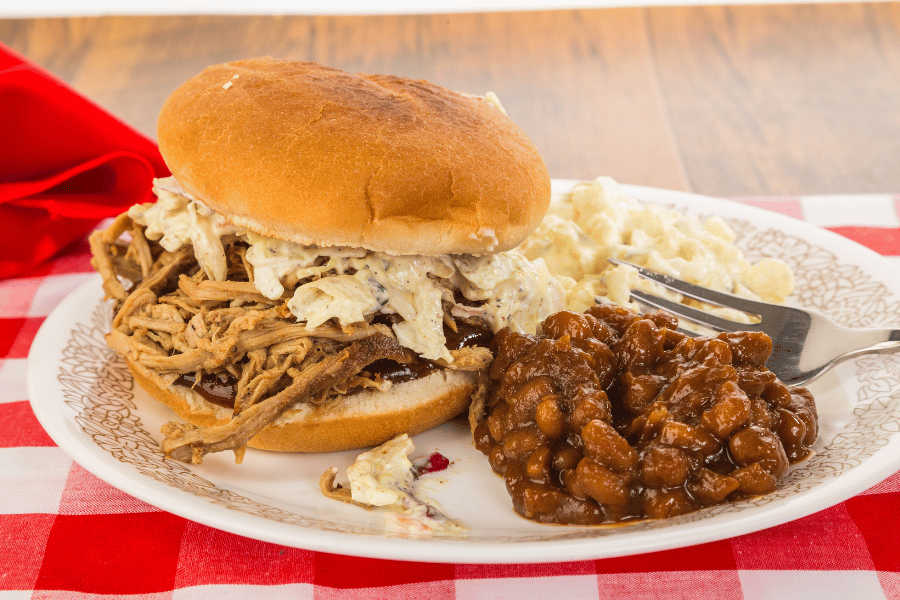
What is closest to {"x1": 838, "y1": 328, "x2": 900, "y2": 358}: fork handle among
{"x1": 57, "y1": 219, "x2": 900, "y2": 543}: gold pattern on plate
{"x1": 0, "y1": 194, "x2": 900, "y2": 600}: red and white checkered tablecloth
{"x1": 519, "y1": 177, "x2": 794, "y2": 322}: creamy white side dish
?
{"x1": 57, "y1": 219, "x2": 900, "y2": 543}: gold pattern on plate

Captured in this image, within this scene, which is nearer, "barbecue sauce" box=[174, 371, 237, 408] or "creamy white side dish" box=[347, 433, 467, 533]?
"creamy white side dish" box=[347, 433, 467, 533]

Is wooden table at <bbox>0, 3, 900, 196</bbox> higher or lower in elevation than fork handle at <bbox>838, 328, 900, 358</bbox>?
lower

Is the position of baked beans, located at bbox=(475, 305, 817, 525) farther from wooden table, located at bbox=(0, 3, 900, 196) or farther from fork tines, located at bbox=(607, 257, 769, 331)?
wooden table, located at bbox=(0, 3, 900, 196)

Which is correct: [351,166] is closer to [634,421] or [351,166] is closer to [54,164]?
[634,421]

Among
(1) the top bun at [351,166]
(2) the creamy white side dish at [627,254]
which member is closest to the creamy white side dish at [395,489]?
(1) the top bun at [351,166]

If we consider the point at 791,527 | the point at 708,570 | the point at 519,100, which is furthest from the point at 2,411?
the point at 519,100

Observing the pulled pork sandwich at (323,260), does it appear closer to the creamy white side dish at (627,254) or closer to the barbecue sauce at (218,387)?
the barbecue sauce at (218,387)
